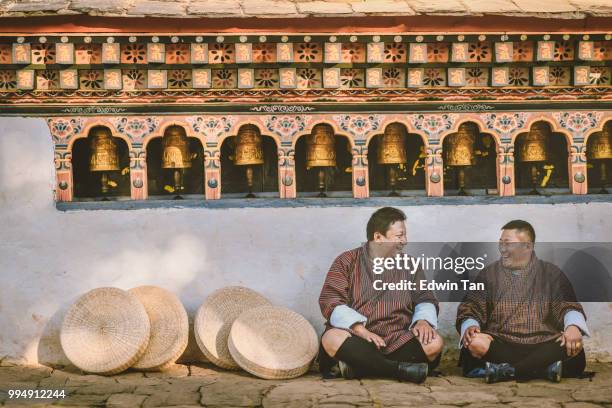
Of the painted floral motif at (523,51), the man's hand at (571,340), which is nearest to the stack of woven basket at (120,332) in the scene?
the man's hand at (571,340)

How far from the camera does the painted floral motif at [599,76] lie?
21.6 feet

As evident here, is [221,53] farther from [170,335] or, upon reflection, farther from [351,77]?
[170,335]

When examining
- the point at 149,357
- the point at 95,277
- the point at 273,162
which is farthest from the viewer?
the point at 273,162

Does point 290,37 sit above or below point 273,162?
above

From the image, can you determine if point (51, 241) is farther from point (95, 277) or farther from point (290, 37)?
point (290, 37)

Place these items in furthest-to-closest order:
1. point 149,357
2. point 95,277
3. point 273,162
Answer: point 273,162 < point 95,277 < point 149,357

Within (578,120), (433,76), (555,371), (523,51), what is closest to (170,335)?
(555,371)

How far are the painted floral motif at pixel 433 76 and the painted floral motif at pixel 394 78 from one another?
17 cm

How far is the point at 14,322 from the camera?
6320mm

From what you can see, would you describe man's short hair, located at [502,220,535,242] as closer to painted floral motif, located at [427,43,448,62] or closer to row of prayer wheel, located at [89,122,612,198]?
row of prayer wheel, located at [89,122,612,198]

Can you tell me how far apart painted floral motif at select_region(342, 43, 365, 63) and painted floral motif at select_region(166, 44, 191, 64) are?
1.16 m

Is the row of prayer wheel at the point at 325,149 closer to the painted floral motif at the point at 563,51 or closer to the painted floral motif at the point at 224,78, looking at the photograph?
the painted floral motif at the point at 224,78

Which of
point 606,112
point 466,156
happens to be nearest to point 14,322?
point 466,156

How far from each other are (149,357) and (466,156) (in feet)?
9.39
